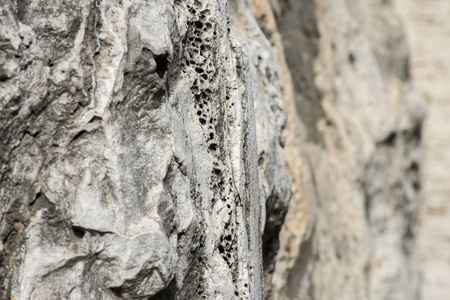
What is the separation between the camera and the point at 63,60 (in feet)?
1.96

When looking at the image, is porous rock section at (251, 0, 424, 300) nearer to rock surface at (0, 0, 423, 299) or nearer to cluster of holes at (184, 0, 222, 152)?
rock surface at (0, 0, 423, 299)

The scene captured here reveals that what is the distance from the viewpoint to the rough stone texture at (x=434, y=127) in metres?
2.85

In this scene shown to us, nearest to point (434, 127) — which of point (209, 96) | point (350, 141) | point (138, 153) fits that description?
point (350, 141)

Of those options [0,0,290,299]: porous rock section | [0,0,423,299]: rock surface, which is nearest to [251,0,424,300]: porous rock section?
[0,0,423,299]: rock surface

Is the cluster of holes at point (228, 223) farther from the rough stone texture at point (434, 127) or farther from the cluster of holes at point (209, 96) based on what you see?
the rough stone texture at point (434, 127)

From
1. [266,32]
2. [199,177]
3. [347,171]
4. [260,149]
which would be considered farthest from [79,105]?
[347,171]

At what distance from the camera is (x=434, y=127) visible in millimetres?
2928

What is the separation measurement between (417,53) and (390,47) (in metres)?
1.26

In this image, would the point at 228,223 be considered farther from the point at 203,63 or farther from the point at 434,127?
the point at 434,127

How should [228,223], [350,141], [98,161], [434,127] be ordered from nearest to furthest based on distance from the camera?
1. [98,161]
2. [228,223]
3. [350,141]
4. [434,127]

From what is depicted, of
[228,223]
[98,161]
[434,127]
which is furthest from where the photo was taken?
[434,127]

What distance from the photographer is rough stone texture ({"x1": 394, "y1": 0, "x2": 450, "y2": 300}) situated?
2.85 m

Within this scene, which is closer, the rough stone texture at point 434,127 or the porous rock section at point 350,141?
the porous rock section at point 350,141

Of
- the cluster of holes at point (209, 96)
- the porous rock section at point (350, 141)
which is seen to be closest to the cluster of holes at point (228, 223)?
the cluster of holes at point (209, 96)
